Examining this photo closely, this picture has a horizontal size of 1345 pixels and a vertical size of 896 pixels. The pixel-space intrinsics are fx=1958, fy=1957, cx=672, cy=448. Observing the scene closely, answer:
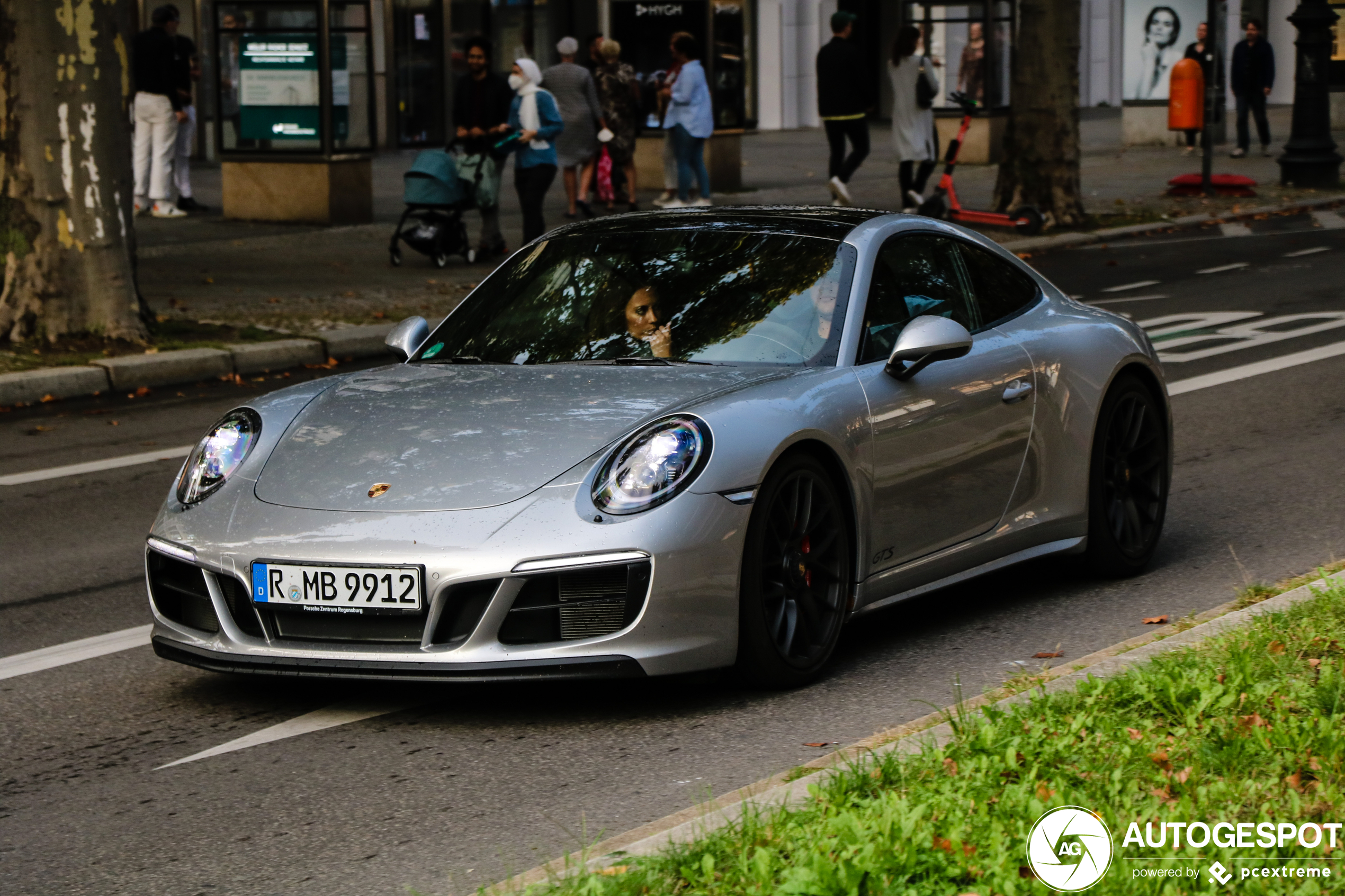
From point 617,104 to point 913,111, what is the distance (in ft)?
10.3

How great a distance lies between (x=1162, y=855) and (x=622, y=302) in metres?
2.97

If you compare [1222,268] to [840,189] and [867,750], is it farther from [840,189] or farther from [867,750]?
[867,750]

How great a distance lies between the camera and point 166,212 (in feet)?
71.0

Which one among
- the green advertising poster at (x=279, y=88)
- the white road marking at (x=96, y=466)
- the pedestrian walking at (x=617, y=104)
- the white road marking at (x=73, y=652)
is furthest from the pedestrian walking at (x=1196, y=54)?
the white road marking at (x=73, y=652)

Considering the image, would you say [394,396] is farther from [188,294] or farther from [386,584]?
[188,294]

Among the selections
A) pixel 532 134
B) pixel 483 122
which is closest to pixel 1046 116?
pixel 532 134

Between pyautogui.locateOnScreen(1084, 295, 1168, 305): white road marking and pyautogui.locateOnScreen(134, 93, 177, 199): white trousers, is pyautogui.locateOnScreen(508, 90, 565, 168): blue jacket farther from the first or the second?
pyautogui.locateOnScreen(134, 93, 177, 199): white trousers

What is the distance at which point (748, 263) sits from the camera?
20.2 ft

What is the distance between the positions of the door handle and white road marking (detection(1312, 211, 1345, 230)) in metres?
15.7

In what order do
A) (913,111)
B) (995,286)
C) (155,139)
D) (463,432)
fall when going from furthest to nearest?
(155,139), (913,111), (995,286), (463,432)

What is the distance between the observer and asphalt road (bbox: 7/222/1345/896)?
427 cm

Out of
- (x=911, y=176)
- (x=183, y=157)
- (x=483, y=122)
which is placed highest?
(x=483, y=122)

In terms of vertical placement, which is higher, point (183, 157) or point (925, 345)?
point (183, 157)

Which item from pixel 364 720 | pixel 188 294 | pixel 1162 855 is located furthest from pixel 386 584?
pixel 188 294
